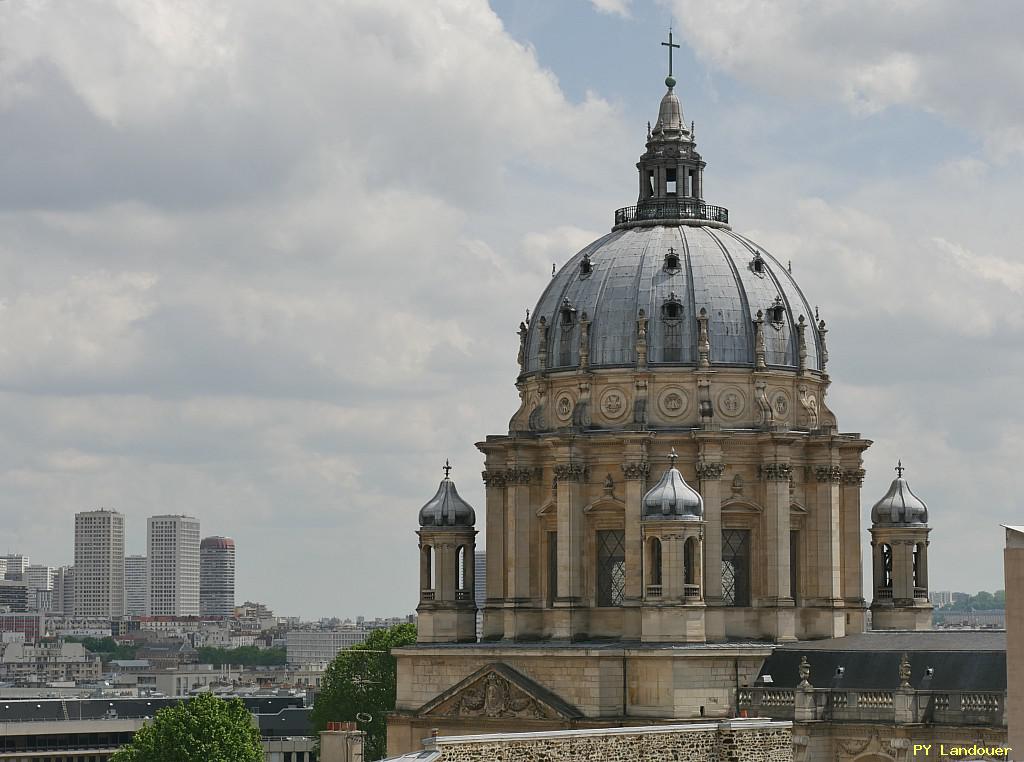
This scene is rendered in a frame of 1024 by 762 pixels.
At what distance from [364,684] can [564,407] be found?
5070 cm

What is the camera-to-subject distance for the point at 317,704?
177250 millimetres

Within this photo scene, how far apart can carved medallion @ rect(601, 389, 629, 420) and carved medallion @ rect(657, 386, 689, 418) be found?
175cm

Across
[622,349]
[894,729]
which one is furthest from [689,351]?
[894,729]

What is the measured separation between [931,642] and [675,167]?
2931cm

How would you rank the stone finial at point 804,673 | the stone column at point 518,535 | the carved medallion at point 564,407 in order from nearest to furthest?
the stone finial at point 804,673 → the carved medallion at point 564,407 → the stone column at point 518,535

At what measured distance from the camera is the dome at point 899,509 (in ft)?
426

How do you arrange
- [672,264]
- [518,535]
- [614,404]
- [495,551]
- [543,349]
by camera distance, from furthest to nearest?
[495,551] < [543,349] < [518,535] < [672,264] < [614,404]

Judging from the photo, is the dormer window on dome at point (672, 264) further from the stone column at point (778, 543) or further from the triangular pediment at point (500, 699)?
the triangular pediment at point (500, 699)

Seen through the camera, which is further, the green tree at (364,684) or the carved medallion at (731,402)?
the green tree at (364,684)

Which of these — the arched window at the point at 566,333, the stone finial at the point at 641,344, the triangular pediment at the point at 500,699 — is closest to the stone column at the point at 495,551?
the triangular pediment at the point at 500,699

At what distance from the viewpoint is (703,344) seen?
12338 centimetres

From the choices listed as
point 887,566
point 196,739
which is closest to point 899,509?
point 887,566

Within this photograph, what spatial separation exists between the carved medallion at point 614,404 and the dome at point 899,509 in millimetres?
14797

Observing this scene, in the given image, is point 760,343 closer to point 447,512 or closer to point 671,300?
point 671,300
